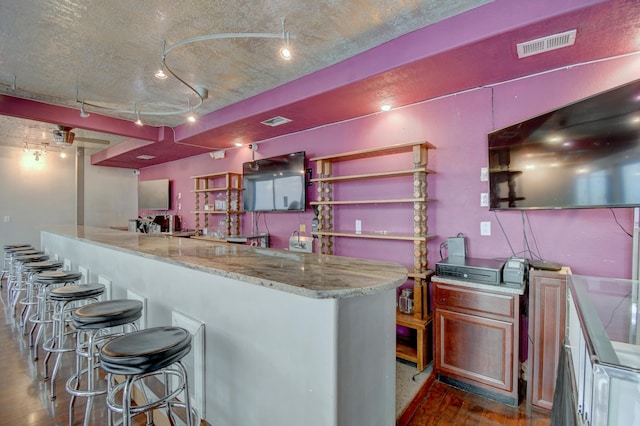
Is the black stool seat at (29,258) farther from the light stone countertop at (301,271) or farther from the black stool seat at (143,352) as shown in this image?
the black stool seat at (143,352)

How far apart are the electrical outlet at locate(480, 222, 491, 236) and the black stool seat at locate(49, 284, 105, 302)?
307 centimetres

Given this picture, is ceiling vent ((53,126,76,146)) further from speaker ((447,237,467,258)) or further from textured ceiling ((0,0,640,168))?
speaker ((447,237,467,258))

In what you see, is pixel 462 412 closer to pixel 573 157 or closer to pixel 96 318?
pixel 573 157

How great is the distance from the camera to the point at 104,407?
6.53ft

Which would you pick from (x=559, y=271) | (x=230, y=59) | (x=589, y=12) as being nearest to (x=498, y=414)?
(x=559, y=271)

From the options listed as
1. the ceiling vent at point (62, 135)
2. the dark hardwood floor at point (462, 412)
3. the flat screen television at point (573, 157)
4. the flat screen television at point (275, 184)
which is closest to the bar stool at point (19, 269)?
the ceiling vent at point (62, 135)

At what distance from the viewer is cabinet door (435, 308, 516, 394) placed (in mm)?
2076

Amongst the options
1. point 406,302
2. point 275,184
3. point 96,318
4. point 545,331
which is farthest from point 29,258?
point 545,331

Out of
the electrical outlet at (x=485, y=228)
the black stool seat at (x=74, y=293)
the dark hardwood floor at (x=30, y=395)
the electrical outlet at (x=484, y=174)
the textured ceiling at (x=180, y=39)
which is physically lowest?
the dark hardwood floor at (x=30, y=395)

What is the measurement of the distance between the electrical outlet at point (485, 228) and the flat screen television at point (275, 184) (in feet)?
6.51

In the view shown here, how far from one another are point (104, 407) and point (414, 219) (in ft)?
8.90

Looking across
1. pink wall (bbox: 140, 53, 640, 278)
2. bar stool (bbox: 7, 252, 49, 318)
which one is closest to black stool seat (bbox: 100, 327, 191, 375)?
pink wall (bbox: 140, 53, 640, 278)

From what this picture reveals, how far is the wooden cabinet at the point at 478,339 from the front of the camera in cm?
206

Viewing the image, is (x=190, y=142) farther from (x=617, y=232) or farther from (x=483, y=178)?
(x=617, y=232)
